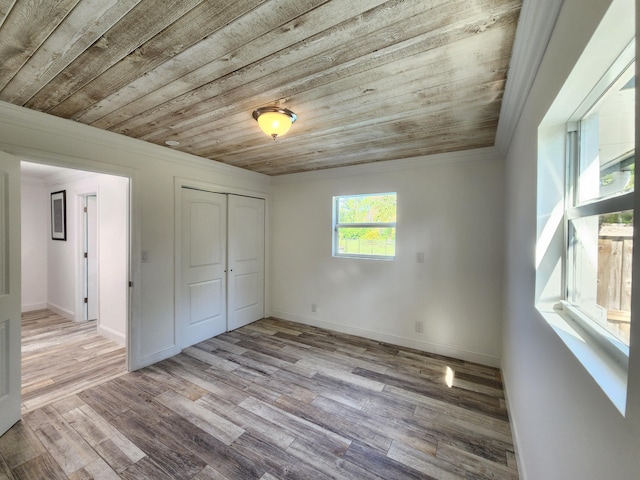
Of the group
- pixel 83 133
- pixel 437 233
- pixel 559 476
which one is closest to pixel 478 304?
pixel 437 233

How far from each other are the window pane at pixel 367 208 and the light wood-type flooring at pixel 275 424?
173 cm

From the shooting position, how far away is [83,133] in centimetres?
232

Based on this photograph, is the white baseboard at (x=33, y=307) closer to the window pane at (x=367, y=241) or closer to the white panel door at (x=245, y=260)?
the white panel door at (x=245, y=260)

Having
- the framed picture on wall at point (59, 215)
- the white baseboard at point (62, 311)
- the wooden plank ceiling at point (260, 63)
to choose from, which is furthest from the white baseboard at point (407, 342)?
the framed picture on wall at point (59, 215)

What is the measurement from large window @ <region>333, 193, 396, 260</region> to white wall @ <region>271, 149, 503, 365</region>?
4.5 inches

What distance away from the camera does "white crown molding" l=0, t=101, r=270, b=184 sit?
6.45 ft

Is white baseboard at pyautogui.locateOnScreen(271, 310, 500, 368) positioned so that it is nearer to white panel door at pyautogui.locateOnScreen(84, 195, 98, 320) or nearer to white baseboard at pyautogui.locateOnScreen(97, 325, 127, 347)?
white baseboard at pyautogui.locateOnScreen(97, 325, 127, 347)

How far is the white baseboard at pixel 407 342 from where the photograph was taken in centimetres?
289

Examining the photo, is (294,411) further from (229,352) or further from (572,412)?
(572,412)

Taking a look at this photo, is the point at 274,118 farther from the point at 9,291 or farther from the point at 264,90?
the point at 9,291

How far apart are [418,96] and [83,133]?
2.75 metres

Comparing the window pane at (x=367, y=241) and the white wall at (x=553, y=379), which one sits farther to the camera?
the window pane at (x=367, y=241)

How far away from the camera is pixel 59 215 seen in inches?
171

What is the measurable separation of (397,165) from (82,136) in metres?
3.16
